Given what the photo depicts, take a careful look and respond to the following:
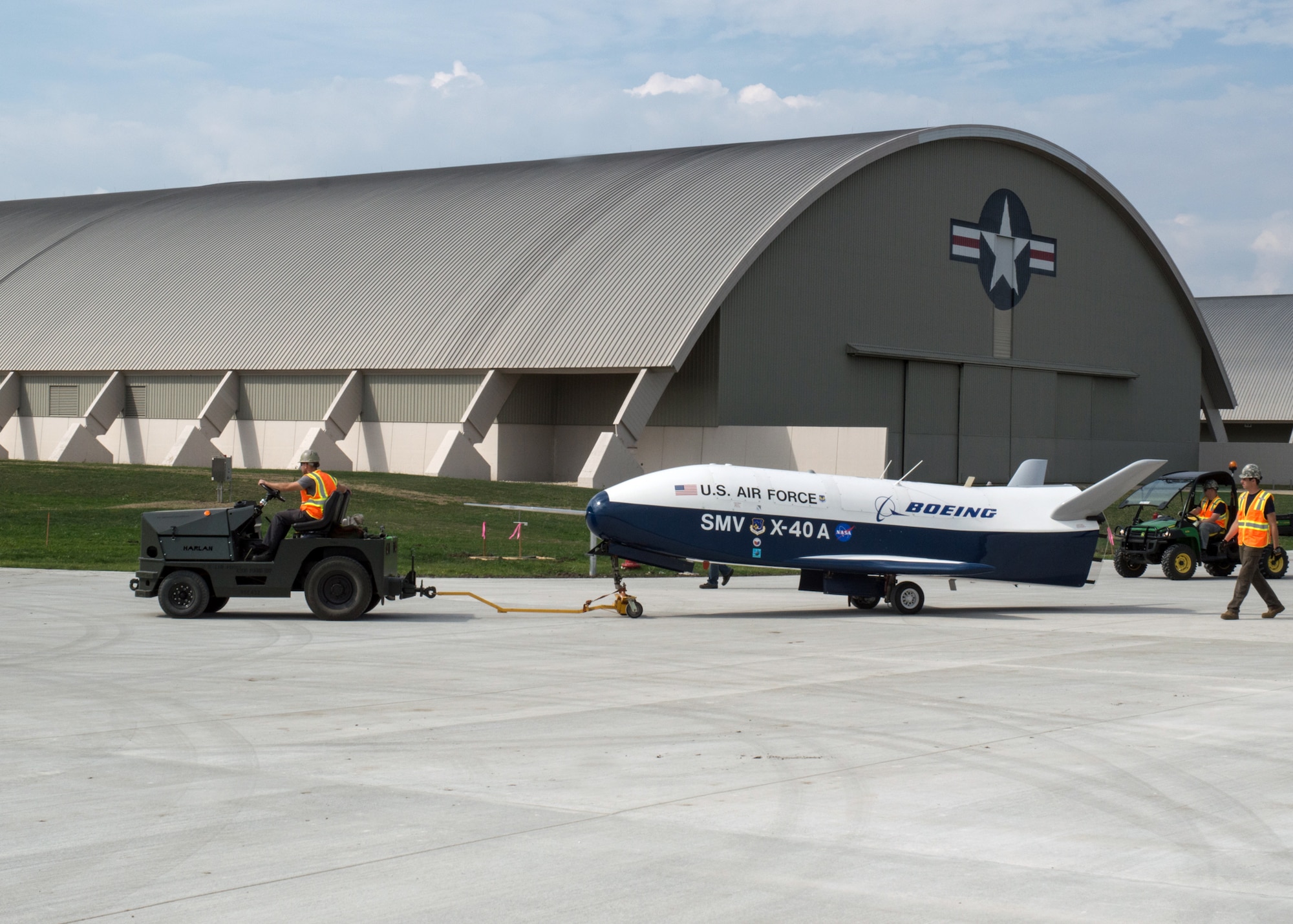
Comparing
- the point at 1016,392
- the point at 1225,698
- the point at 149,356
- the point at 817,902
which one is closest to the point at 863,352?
the point at 1016,392

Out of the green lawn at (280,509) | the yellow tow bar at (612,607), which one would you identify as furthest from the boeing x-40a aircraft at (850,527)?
the green lawn at (280,509)

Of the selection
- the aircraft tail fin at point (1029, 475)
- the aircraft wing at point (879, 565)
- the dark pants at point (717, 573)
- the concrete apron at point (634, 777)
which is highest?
the aircraft tail fin at point (1029, 475)

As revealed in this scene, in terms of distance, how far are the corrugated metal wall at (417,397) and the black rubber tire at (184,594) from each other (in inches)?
1193

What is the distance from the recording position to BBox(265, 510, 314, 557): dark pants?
1856cm

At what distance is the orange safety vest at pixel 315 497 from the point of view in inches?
732

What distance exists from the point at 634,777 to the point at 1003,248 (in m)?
51.1

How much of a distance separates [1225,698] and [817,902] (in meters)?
7.52

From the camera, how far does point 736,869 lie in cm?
727

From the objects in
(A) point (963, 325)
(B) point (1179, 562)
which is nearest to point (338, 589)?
(B) point (1179, 562)

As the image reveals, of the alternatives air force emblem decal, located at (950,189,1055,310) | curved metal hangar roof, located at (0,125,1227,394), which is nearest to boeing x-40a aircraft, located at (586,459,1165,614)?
curved metal hangar roof, located at (0,125,1227,394)

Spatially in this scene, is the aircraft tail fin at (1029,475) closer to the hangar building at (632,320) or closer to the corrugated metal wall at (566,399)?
the hangar building at (632,320)

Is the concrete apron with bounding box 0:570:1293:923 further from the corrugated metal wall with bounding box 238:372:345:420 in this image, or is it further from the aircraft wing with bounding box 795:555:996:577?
the corrugated metal wall with bounding box 238:372:345:420

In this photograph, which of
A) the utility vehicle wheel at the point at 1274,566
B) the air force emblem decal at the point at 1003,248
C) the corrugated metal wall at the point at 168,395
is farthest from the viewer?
the air force emblem decal at the point at 1003,248

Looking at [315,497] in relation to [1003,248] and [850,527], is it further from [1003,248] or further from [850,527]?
[1003,248]
